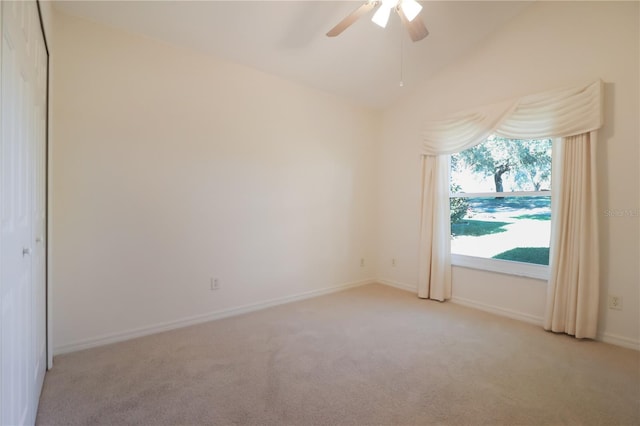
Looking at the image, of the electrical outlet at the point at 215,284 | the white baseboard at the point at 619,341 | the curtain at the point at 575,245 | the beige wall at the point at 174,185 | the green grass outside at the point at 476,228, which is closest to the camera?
the beige wall at the point at 174,185

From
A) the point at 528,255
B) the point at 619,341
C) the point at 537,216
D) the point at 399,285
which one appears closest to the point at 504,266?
the point at 528,255

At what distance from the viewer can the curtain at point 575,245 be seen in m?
2.66

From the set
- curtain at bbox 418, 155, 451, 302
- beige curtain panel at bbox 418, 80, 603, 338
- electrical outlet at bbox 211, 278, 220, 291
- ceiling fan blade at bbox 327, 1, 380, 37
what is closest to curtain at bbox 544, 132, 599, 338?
beige curtain panel at bbox 418, 80, 603, 338

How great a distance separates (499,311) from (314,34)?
11.1ft

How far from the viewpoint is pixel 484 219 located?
361 centimetres

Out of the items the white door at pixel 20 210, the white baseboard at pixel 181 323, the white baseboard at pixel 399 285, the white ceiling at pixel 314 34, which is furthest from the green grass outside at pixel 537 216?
the white door at pixel 20 210

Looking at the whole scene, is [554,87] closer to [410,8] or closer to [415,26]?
[415,26]

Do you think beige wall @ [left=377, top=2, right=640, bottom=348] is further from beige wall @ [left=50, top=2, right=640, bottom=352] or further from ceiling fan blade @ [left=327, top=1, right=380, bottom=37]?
ceiling fan blade @ [left=327, top=1, right=380, bottom=37]

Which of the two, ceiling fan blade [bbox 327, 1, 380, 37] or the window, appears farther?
the window

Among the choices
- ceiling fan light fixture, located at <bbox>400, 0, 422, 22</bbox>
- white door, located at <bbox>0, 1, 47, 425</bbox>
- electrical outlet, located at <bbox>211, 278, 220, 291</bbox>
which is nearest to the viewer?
white door, located at <bbox>0, 1, 47, 425</bbox>

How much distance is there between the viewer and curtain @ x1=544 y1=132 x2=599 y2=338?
266 centimetres

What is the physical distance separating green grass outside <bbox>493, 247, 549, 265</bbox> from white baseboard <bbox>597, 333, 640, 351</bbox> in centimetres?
72

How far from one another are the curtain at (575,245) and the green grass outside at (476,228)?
0.60 m

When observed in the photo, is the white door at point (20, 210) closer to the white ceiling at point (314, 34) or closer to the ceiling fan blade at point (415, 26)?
the white ceiling at point (314, 34)
